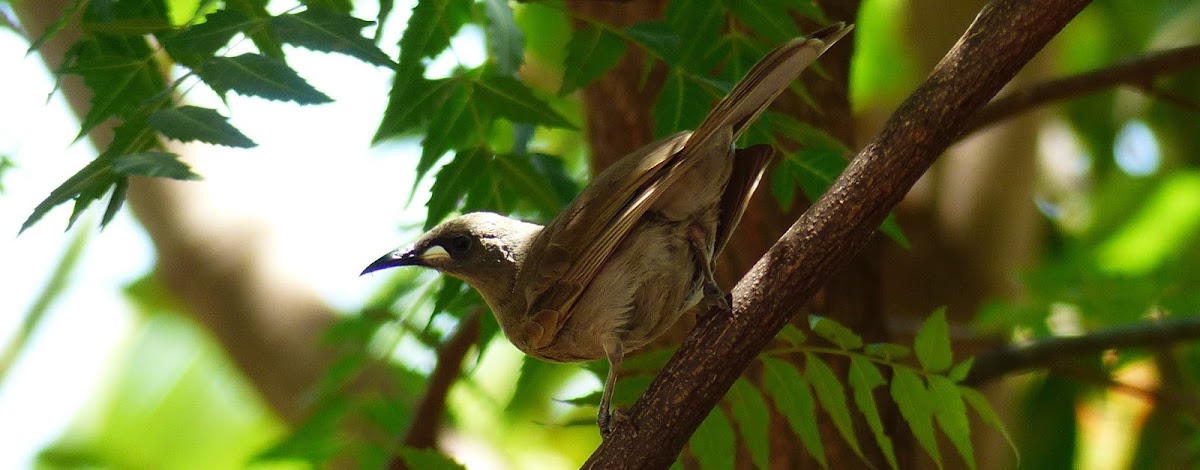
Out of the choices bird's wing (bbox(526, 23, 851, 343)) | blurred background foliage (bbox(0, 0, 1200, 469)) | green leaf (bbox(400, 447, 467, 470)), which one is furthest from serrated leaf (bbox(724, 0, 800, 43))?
→ green leaf (bbox(400, 447, 467, 470))

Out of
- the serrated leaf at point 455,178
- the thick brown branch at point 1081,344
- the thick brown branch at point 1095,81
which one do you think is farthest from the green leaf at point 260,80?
the thick brown branch at point 1081,344

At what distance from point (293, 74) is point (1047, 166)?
683 centimetres

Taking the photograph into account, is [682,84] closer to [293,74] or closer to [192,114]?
[293,74]

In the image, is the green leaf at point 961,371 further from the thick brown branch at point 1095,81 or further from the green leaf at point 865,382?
the thick brown branch at point 1095,81

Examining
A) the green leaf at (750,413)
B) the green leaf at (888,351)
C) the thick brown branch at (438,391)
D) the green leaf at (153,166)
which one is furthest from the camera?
the thick brown branch at (438,391)

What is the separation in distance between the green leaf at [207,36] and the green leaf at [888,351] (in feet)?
5.38

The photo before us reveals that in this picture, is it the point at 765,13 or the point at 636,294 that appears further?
the point at 765,13

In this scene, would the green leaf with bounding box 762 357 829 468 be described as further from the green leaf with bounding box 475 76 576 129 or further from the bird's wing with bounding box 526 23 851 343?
the green leaf with bounding box 475 76 576 129

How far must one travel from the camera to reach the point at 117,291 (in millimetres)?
7254

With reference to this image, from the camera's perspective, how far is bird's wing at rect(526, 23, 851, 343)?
2.39 meters

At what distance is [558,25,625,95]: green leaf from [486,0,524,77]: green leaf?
0.16 m

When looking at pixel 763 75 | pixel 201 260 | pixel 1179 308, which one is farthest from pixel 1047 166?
pixel 763 75

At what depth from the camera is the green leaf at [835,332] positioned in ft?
8.57

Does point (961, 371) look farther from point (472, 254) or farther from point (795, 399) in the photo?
point (472, 254)
